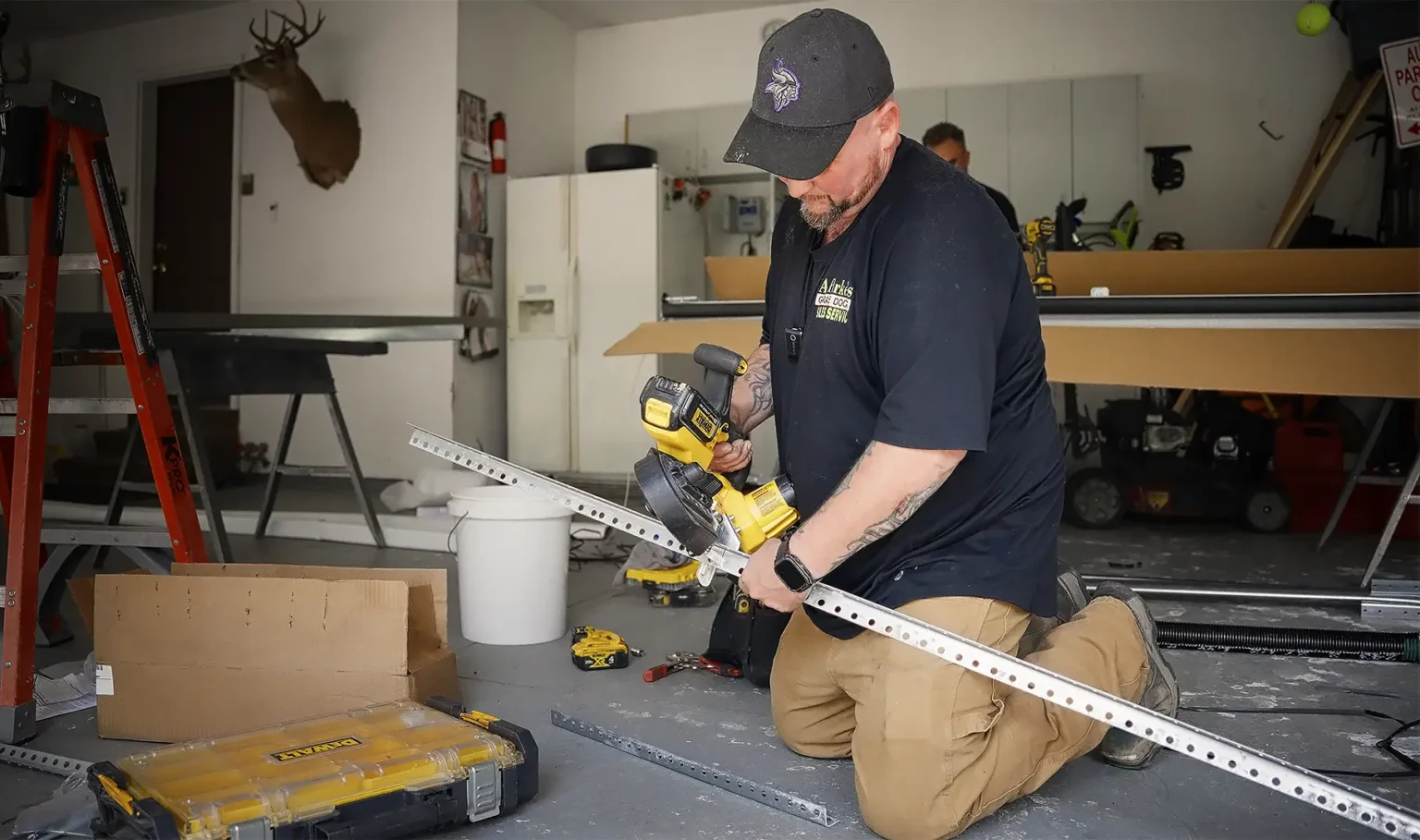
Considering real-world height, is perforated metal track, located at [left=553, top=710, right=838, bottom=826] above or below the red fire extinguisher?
below

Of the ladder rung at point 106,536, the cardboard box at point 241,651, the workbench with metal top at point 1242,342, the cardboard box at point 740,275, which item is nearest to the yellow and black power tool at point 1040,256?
the workbench with metal top at point 1242,342

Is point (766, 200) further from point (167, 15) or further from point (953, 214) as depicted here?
point (953, 214)

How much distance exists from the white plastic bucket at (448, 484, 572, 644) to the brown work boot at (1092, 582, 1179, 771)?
4.48ft

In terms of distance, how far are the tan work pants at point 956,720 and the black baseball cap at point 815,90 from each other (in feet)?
2.38

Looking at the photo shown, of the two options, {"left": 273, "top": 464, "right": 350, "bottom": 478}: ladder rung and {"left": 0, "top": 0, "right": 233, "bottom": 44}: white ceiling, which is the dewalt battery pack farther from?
{"left": 0, "top": 0, "right": 233, "bottom": 44}: white ceiling

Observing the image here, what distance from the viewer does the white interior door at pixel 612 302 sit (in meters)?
5.99

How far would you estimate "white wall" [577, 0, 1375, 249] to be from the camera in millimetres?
5648

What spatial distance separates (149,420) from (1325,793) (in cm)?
229

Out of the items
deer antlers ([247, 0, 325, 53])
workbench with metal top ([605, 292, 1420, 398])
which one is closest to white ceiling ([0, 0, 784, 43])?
deer antlers ([247, 0, 325, 53])

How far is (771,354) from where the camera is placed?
1844 mm

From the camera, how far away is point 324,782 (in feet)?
4.58

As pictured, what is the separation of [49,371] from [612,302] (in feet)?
13.6

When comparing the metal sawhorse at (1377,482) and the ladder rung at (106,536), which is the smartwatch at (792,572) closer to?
the ladder rung at (106,536)

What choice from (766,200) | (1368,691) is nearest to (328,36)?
(766,200)
